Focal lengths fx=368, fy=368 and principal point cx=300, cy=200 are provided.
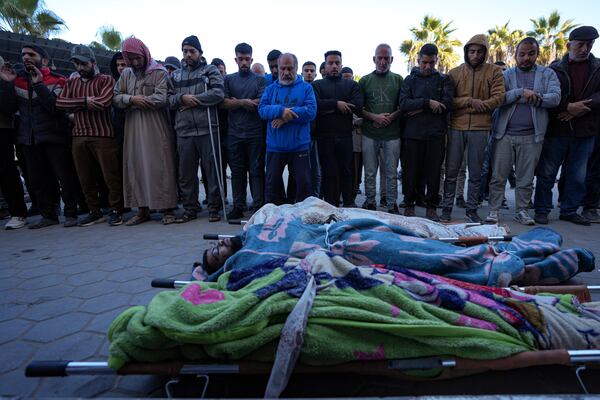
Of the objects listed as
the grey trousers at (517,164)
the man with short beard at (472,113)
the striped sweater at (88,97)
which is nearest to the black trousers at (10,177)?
the striped sweater at (88,97)

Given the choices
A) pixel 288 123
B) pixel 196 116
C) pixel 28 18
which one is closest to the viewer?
pixel 288 123

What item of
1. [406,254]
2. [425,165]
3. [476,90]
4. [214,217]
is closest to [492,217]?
[425,165]

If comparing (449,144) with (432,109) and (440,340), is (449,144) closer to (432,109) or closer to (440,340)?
(432,109)

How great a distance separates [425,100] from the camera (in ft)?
15.1

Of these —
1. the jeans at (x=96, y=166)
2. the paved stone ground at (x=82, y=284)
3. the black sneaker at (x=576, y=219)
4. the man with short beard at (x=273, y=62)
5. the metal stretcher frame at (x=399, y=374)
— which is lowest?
the black sneaker at (x=576, y=219)

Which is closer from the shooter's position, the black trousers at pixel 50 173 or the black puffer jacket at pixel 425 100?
the black puffer jacket at pixel 425 100

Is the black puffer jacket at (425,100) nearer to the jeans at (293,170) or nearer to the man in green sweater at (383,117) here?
the man in green sweater at (383,117)

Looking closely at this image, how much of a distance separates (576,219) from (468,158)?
1593mm

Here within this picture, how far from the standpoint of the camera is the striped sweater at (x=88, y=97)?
15.4 ft

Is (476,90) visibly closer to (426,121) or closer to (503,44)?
(426,121)

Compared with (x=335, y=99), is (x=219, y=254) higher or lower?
lower

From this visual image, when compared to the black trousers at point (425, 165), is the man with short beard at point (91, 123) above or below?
above

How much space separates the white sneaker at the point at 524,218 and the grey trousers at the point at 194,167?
4.02 metres

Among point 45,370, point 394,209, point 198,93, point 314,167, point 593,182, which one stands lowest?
point 394,209
